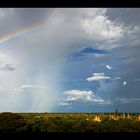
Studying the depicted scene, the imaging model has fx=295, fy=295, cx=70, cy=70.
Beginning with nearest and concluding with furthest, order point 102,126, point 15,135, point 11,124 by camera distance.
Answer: point 15,135, point 11,124, point 102,126

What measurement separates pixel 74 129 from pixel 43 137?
416cm

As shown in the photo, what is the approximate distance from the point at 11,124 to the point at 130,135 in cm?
438

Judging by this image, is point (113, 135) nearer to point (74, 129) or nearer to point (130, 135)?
point (130, 135)

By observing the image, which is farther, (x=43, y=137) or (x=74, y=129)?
(x=74, y=129)

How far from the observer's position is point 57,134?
13.3ft
